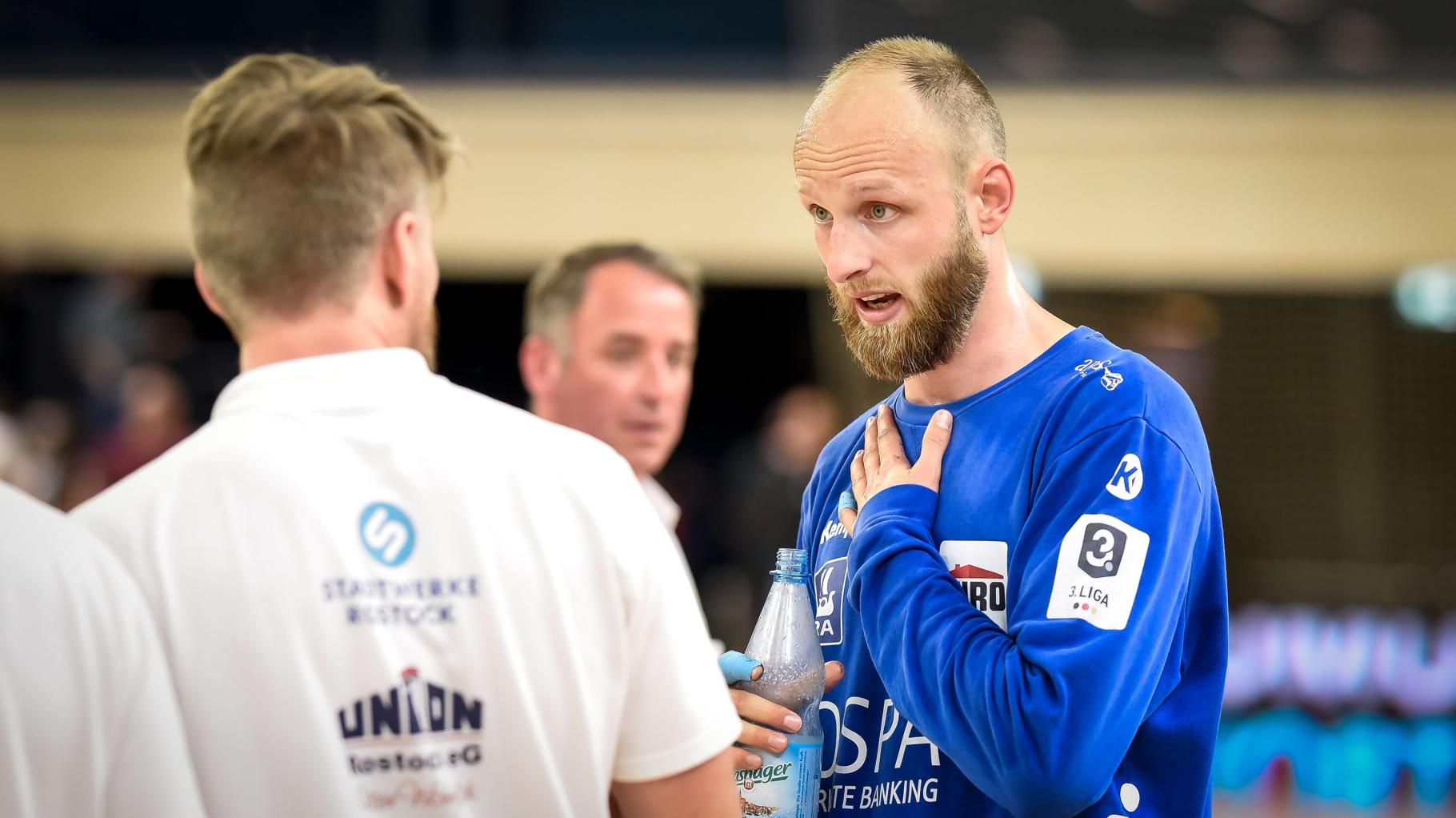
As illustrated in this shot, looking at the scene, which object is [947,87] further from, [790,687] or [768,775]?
[768,775]

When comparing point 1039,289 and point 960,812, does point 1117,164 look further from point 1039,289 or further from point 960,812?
point 960,812

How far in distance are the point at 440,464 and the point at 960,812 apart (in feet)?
2.96

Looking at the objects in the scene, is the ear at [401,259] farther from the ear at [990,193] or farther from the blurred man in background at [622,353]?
the blurred man in background at [622,353]

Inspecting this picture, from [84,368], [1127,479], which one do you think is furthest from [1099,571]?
[84,368]

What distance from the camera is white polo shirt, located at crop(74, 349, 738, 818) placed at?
5.37ft

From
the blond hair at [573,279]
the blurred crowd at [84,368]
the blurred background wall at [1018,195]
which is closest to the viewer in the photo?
the blond hair at [573,279]

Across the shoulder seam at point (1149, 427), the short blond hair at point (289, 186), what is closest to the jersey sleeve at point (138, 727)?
the short blond hair at point (289, 186)

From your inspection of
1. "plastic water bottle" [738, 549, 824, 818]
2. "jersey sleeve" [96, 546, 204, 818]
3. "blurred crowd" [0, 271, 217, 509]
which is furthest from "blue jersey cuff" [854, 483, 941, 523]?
"blurred crowd" [0, 271, 217, 509]

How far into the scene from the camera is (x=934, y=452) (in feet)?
6.92

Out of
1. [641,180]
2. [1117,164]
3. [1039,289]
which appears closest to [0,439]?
[641,180]

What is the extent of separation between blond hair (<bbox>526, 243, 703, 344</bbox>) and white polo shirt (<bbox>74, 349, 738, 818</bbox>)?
196cm

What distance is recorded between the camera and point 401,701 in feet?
5.51

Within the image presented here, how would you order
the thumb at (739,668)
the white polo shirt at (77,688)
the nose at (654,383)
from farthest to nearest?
the nose at (654,383), the thumb at (739,668), the white polo shirt at (77,688)

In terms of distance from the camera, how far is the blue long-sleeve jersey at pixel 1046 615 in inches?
69.9
